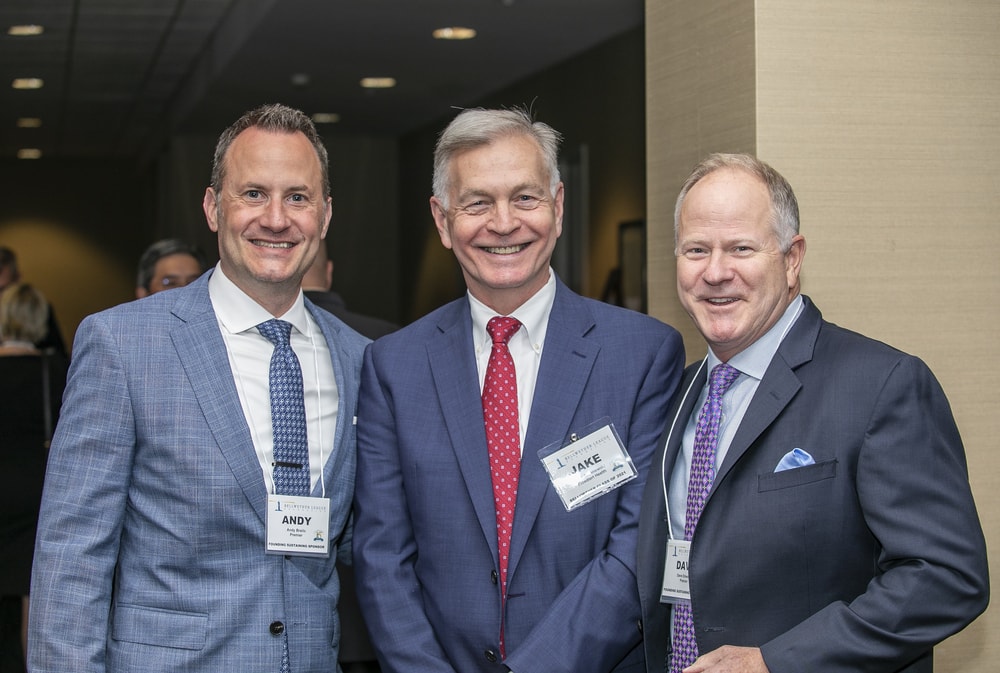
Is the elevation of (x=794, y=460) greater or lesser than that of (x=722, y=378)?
lesser

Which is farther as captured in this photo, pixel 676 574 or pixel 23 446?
pixel 23 446

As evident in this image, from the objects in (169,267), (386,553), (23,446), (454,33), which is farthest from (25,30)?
(386,553)

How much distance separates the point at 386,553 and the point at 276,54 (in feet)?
23.4

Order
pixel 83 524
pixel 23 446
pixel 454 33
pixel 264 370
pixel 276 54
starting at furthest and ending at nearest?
pixel 276 54, pixel 454 33, pixel 23 446, pixel 264 370, pixel 83 524

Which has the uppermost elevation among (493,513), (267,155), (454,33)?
(454,33)

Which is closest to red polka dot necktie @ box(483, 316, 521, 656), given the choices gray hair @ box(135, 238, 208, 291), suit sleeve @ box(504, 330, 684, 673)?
suit sleeve @ box(504, 330, 684, 673)

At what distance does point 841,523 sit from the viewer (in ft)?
6.59

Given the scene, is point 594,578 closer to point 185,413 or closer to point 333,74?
point 185,413

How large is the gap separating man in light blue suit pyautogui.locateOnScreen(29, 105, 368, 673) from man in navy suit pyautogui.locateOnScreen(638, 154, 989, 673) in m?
0.78

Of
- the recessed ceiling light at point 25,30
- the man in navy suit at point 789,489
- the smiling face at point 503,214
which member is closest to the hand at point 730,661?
the man in navy suit at point 789,489

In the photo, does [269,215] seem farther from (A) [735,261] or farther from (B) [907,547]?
(B) [907,547]

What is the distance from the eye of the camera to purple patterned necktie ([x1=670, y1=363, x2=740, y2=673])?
2.19 metres

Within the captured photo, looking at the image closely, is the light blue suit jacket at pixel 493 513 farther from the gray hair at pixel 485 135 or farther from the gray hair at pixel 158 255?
the gray hair at pixel 158 255

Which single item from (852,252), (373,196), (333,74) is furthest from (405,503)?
(373,196)
